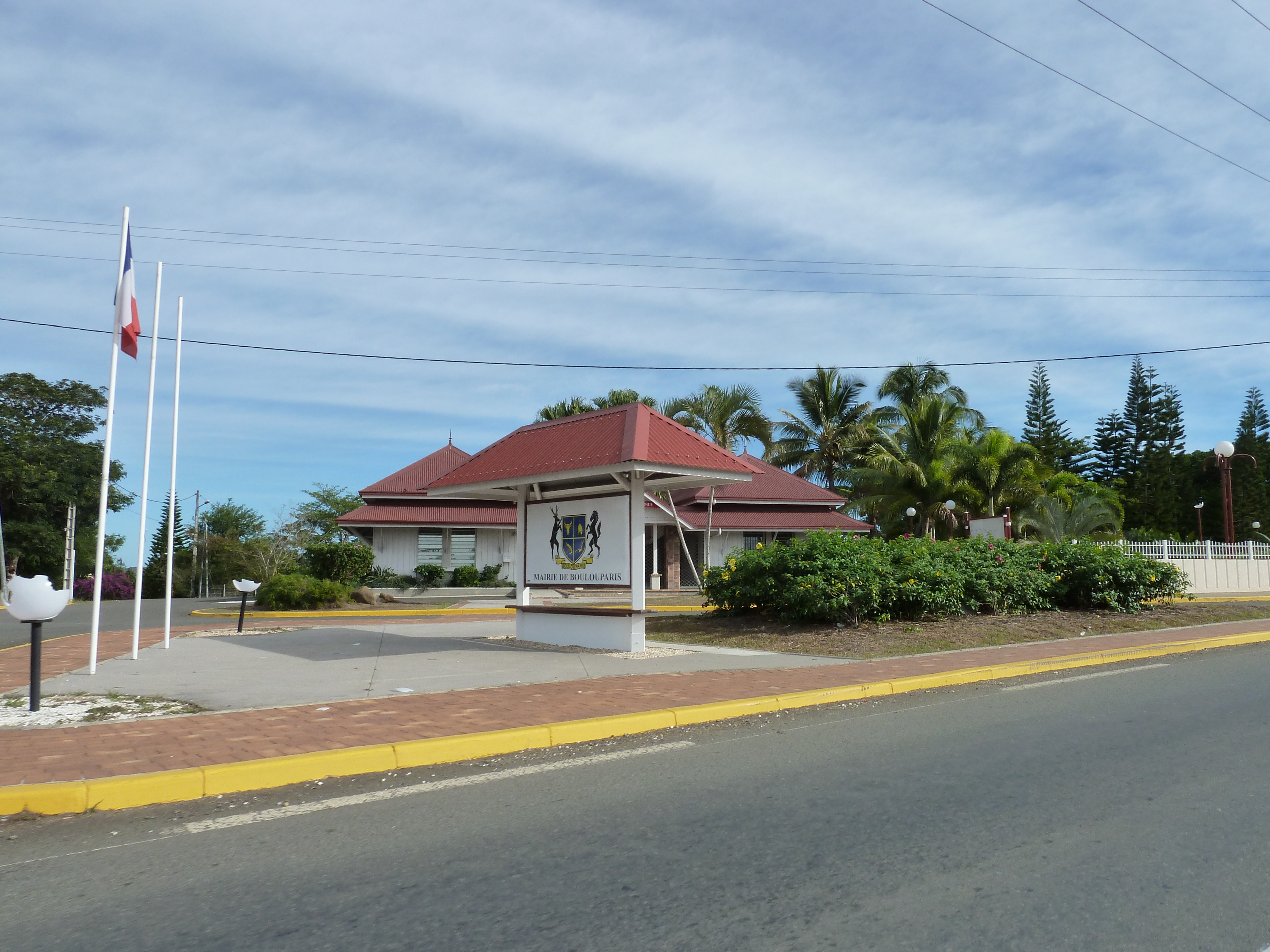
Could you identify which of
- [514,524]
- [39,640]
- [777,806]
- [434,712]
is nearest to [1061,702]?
[777,806]

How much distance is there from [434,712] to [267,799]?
7.36ft

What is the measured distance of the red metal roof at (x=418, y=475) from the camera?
3186 cm

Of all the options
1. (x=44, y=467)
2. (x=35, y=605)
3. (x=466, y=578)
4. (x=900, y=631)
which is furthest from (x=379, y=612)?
(x=44, y=467)

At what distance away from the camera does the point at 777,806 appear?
5.19 meters

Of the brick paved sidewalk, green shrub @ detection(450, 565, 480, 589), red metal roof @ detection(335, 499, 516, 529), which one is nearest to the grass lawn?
the brick paved sidewalk

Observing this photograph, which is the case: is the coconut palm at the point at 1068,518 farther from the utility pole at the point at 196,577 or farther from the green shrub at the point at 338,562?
the utility pole at the point at 196,577

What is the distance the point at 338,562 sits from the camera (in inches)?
1075

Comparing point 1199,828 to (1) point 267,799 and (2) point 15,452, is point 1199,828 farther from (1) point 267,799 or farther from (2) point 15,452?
(2) point 15,452

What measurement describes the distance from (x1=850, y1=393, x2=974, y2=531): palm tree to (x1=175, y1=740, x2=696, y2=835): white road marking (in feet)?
93.5

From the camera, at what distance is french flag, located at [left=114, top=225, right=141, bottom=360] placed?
989 centimetres

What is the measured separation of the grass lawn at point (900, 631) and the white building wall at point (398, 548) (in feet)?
53.0

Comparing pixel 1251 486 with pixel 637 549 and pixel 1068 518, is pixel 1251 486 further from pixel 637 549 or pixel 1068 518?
pixel 637 549

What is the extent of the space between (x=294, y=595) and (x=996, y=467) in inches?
945

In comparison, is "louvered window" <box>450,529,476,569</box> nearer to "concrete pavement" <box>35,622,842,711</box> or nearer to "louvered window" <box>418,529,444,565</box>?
"louvered window" <box>418,529,444,565</box>
